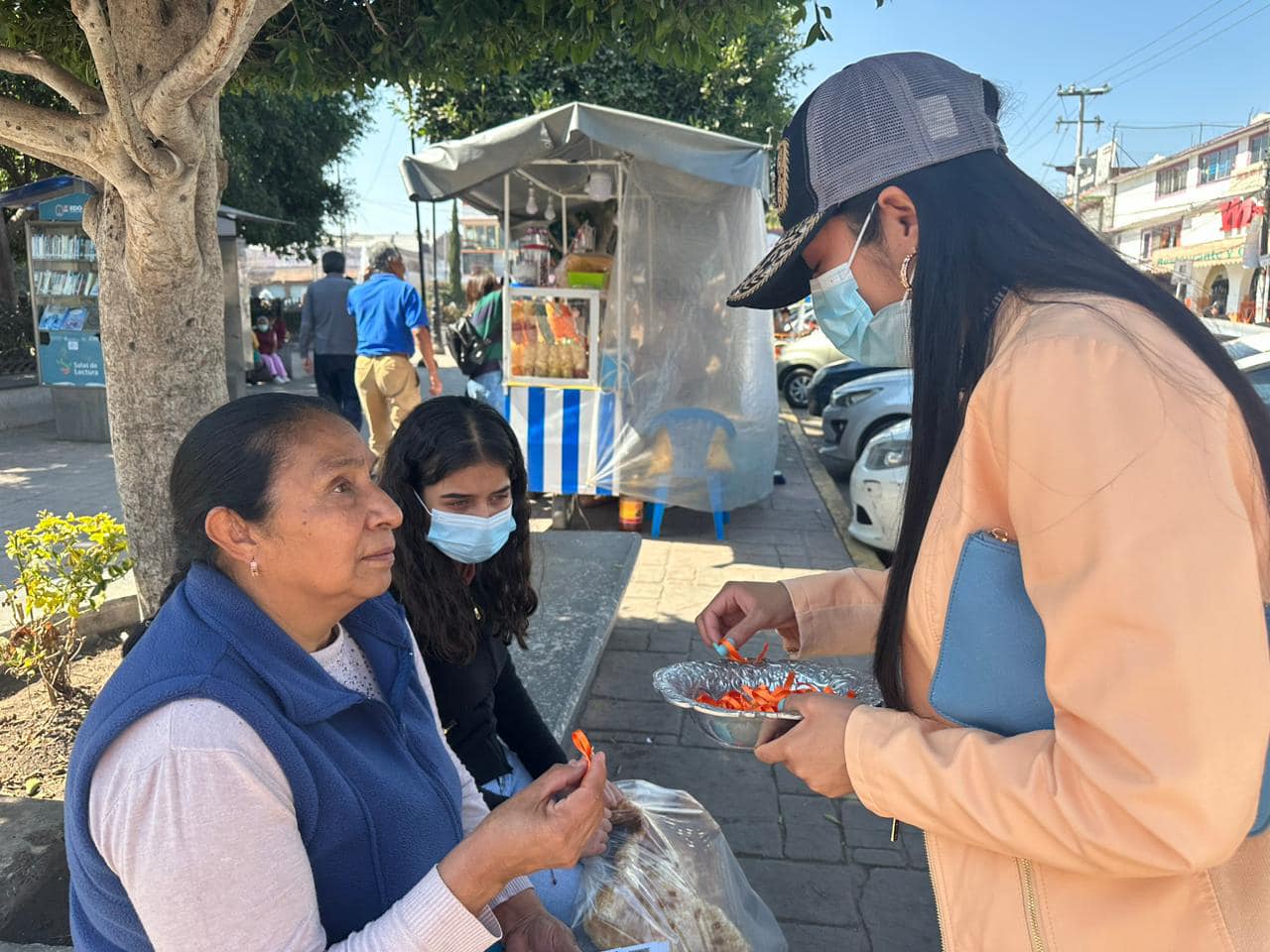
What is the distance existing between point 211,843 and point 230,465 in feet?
1.98

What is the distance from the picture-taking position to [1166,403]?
0.98 meters

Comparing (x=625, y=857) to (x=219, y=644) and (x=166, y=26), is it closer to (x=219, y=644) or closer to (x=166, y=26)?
(x=219, y=644)

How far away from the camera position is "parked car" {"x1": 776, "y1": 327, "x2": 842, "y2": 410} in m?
15.1

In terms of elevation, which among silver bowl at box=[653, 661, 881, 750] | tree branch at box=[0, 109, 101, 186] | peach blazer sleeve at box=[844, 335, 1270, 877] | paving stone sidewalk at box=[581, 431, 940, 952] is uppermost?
tree branch at box=[0, 109, 101, 186]

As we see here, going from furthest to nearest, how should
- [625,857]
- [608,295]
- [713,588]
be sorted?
[608,295]
[713,588]
[625,857]

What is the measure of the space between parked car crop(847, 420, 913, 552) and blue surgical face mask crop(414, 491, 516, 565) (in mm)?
4622

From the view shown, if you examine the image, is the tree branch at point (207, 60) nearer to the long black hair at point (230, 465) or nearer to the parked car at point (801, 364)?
the long black hair at point (230, 465)

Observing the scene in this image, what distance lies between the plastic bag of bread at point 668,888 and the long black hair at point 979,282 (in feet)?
4.09

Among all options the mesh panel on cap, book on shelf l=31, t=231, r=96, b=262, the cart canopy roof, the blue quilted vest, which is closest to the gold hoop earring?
the mesh panel on cap

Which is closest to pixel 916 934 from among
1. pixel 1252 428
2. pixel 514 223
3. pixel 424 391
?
pixel 1252 428

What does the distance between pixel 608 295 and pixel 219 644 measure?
555 centimetres

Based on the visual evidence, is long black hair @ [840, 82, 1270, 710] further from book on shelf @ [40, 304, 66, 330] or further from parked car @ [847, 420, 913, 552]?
book on shelf @ [40, 304, 66, 330]

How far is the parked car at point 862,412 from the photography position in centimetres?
860

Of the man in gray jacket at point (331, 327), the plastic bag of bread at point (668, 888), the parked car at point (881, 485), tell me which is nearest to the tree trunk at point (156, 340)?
the plastic bag of bread at point (668, 888)
